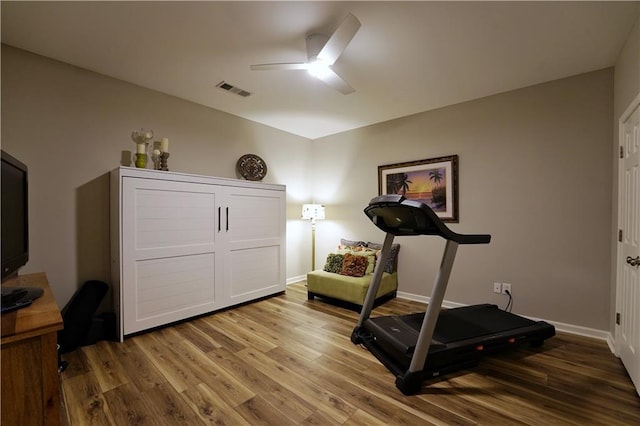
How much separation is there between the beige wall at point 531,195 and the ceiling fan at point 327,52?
1.79 m

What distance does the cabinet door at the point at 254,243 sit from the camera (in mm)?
3352

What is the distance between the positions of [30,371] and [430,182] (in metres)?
3.75

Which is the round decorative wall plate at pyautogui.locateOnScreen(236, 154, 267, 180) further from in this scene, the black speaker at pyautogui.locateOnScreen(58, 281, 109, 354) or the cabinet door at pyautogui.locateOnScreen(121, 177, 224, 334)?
the black speaker at pyautogui.locateOnScreen(58, 281, 109, 354)

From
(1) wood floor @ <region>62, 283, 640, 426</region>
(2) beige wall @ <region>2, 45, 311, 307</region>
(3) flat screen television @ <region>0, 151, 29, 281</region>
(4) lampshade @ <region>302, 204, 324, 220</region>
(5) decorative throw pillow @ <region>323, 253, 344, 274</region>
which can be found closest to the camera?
(3) flat screen television @ <region>0, 151, 29, 281</region>

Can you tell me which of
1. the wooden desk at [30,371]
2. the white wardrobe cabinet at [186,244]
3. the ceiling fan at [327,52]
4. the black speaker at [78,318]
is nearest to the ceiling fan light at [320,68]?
the ceiling fan at [327,52]

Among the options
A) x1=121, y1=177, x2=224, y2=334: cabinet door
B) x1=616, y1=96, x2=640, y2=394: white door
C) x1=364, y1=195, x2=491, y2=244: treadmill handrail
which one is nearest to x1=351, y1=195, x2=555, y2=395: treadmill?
x1=364, y1=195, x2=491, y2=244: treadmill handrail

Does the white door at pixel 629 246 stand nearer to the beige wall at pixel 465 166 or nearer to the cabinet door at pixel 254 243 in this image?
the beige wall at pixel 465 166

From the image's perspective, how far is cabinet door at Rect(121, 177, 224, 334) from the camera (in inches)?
100.0

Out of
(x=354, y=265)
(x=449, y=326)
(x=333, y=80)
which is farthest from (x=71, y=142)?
(x=449, y=326)

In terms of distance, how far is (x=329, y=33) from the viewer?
2.11 meters

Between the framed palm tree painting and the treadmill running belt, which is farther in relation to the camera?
the framed palm tree painting

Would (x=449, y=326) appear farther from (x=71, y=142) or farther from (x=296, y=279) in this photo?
(x=71, y=142)

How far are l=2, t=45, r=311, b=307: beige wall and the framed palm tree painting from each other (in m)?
2.73

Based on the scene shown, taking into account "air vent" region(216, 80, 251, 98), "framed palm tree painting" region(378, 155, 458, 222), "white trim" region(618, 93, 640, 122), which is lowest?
"framed palm tree painting" region(378, 155, 458, 222)
